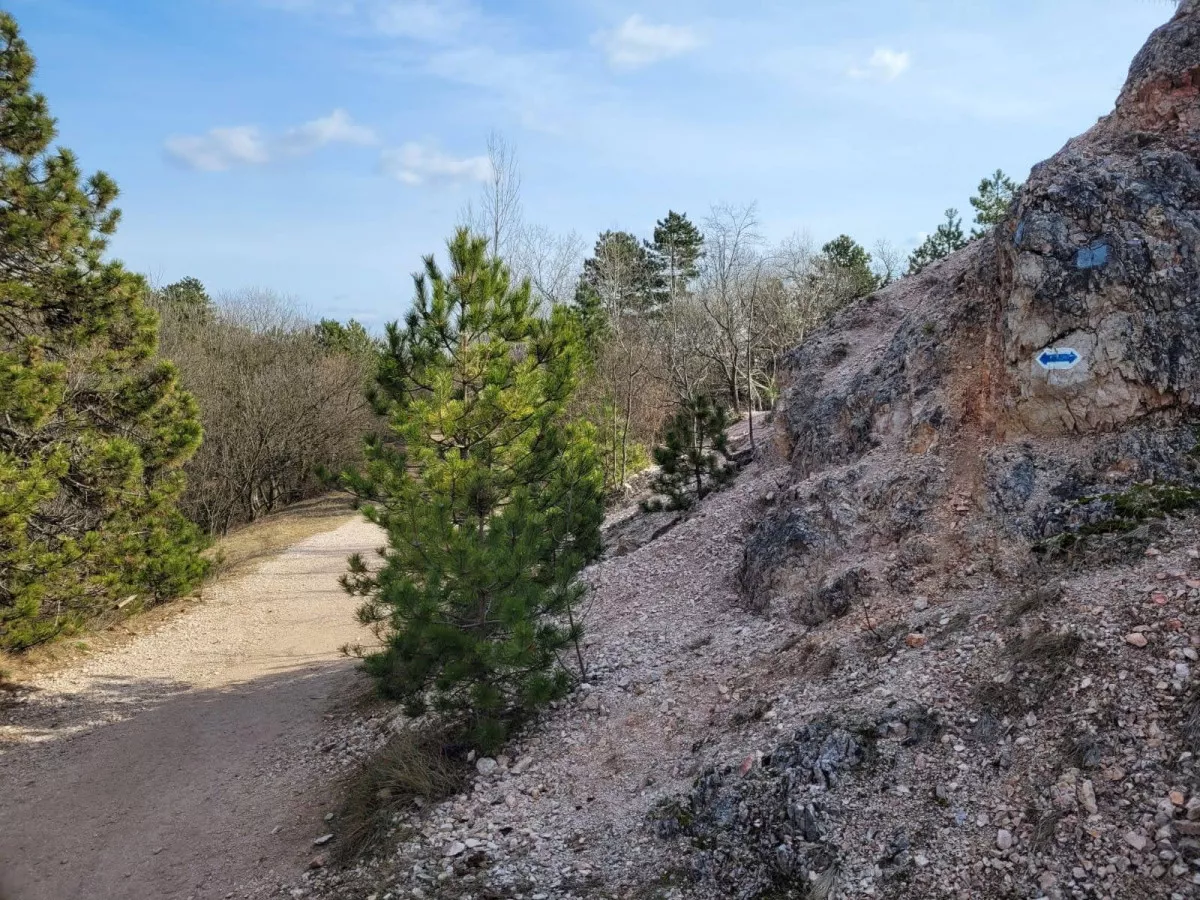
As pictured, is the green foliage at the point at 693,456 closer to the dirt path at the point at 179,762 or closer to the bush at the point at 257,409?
the dirt path at the point at 179,762

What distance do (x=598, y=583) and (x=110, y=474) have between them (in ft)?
23.3

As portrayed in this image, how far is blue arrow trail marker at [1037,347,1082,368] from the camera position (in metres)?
5.89

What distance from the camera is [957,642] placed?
189 inches

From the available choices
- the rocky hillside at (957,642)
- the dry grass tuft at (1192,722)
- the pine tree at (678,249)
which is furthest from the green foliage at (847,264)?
the dry grass tuft at (1192,722)

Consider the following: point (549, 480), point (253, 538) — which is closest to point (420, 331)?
point (549, 480)

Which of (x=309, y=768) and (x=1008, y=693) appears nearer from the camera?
(x=1008, y=693)

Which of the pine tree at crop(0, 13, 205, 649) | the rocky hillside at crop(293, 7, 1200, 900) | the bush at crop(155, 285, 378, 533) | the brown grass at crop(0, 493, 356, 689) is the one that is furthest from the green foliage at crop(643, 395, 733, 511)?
the bush at crop(155, 285, 378, 533)

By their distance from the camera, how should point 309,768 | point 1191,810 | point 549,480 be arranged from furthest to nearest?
point 549,480 → point 309,768 → point 1191,810

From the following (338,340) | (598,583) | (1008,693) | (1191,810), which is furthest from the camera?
(338,340)

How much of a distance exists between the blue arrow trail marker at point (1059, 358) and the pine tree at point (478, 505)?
13.3 ft

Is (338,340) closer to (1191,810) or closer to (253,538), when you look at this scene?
(253,538)

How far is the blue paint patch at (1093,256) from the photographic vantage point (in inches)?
234

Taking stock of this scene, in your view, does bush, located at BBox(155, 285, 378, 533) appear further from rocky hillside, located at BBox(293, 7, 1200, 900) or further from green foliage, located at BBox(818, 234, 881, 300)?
green foliage, located at BBox(818, 234, 881, 300)

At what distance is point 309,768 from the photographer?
24.2 ft
